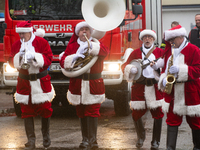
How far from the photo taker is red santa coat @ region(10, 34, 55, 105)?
558 cm

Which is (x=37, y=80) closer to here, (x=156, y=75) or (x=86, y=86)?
(x=86, y=86)

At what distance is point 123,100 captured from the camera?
27.5ft

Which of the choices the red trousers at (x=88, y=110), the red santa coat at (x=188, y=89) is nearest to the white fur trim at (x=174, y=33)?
the red santa coat at (x=188, y=89)

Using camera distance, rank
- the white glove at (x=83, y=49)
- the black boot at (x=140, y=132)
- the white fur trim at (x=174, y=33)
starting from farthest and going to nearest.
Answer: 1. the black boot at (x=140, y=132)
2. the white glove at (x=83, y=49)
3. the white fur trim at (x=174, y=33)

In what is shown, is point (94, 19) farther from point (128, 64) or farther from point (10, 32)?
point (10, 32)

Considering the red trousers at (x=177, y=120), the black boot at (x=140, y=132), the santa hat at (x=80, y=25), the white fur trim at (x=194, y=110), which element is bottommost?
the black boot at (x=140, y=132)

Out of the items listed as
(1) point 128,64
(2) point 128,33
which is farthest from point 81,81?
(2) point 128,33

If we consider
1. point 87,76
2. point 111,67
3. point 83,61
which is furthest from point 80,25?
point 111,67

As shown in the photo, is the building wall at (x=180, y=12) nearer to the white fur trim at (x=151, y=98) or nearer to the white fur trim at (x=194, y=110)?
the white fur trim at (x=151, y=98)

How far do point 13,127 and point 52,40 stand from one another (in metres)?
1.87

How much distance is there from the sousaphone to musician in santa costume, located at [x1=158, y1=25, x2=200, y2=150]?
3.12 ft

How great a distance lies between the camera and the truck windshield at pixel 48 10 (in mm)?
8055

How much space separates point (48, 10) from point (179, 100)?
416 cm

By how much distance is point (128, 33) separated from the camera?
8750 mm
